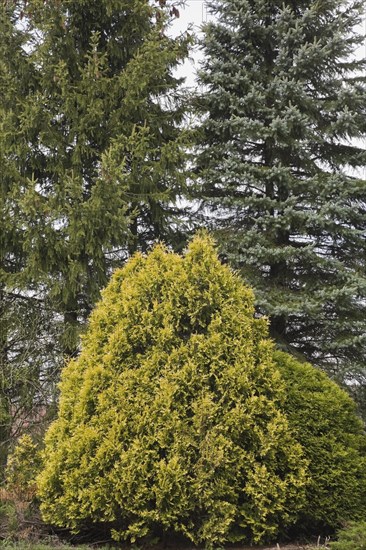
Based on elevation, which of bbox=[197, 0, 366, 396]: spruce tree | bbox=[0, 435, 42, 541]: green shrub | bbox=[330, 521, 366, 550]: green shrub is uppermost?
bbox=[197, 0, 366, 396]: spruce tree

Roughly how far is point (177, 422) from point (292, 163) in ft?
16.8

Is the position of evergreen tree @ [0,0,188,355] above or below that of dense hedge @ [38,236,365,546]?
above

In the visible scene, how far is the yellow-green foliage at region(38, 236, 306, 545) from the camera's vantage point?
3332mm

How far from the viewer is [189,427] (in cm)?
342

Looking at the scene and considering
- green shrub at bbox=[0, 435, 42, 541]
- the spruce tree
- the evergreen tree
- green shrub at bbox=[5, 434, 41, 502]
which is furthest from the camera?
→ the spruce tree

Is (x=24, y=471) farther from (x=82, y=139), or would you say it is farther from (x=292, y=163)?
(x=292, y=163)

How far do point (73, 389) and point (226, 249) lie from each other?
139 inches

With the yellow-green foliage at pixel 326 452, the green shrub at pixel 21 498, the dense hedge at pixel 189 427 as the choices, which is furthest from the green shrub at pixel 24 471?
the yellow-green foliage at pixel 326 452

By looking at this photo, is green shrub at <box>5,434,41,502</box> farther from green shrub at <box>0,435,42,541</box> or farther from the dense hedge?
the dense hedge

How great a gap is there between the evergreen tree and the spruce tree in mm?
720

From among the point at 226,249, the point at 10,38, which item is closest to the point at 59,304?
the point at 226,249

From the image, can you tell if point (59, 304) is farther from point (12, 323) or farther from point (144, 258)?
point (144, 258)

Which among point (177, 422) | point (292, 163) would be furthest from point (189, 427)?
point (292, 163)

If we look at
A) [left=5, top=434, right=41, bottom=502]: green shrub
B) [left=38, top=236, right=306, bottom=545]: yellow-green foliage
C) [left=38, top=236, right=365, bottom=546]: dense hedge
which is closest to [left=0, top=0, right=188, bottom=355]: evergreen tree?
[left=5, top=434, right=41, bottom=502]: green shrub
